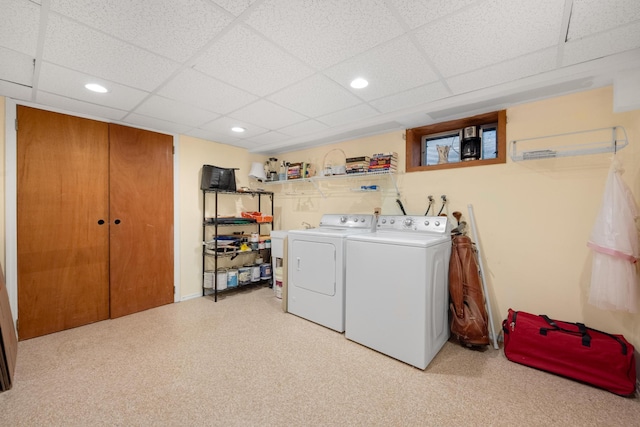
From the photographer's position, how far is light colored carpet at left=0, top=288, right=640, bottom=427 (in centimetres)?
149

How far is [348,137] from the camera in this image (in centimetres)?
339

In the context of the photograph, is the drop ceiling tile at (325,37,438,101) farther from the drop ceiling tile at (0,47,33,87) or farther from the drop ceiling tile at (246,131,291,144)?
the drop ceiling tile at (0,47,33,87)

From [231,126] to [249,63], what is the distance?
144 cm

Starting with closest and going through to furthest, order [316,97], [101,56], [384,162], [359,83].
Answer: [101,56]
[359,83]
[316,97]
[384,162]

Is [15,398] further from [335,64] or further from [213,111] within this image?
[335,64]

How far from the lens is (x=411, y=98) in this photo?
229 centimetres

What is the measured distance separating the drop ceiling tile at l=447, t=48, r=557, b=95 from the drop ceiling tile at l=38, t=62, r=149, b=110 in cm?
257

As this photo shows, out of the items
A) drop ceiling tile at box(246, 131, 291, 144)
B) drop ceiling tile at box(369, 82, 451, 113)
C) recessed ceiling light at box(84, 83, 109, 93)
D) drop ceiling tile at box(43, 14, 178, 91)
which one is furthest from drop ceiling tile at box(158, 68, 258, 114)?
drop ceiling tile at box(369, 82, 451, 113)

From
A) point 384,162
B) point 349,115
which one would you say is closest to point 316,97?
point 349,115

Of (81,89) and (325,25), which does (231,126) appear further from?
(325,25)

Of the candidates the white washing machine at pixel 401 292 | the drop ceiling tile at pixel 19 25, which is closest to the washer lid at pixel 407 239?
the white washing machine at pixel 401 292

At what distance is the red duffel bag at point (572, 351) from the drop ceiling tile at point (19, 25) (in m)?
3.58

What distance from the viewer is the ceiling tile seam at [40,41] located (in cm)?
125

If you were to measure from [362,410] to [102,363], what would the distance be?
79.0 inches
